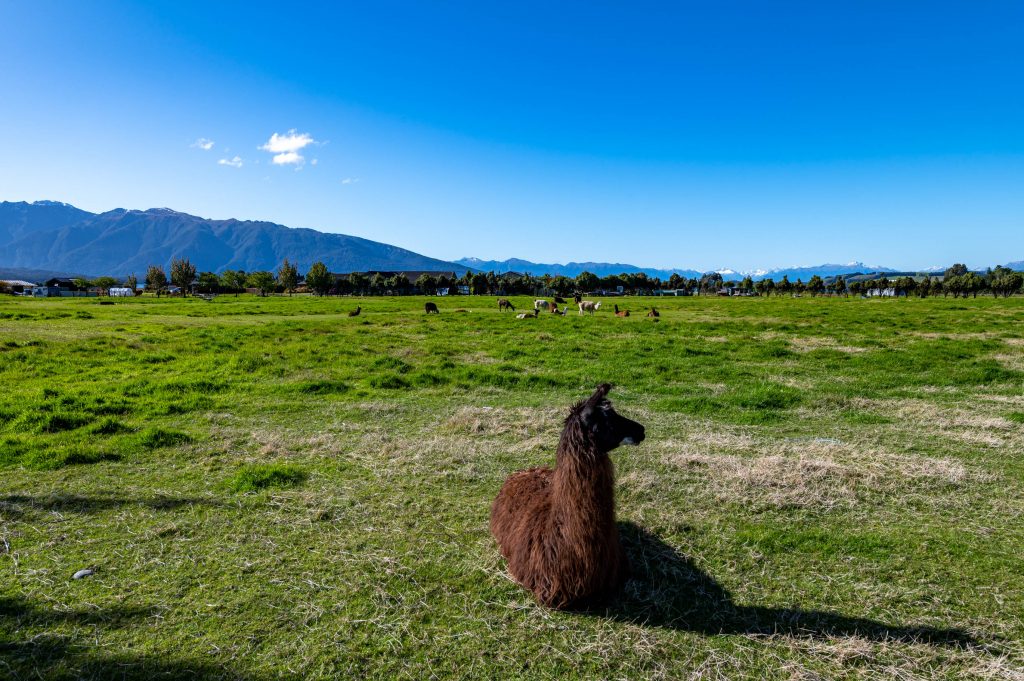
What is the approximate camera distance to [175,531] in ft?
19.7

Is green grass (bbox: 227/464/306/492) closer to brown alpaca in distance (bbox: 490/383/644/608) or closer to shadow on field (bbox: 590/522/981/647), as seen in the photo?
brown alpaca in distance (bbox: 490/383/644/608)

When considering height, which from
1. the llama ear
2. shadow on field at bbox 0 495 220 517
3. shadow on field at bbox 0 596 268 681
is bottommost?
shadow on field at bbox 0 596 268 681

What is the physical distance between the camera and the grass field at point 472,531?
162 inches

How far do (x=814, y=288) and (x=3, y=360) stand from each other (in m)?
157

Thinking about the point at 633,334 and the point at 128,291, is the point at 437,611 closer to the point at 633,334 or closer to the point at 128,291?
the point at 633,334

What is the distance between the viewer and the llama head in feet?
14.5

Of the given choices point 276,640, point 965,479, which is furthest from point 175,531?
point 965,479

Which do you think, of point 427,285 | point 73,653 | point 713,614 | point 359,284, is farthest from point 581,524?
point 359,284

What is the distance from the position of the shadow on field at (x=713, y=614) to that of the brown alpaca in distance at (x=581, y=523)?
0.88ft

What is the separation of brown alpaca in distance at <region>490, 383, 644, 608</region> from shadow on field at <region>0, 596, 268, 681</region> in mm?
2684

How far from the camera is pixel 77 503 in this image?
264 inches

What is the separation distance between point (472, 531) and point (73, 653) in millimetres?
3883

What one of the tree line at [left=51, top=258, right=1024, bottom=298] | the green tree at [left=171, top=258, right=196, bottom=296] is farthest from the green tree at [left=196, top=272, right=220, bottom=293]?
the green tree at [left=171, top=258, right=196, bottom=296]

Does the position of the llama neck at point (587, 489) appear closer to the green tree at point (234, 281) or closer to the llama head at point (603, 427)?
the llama head at point (603, 427)
